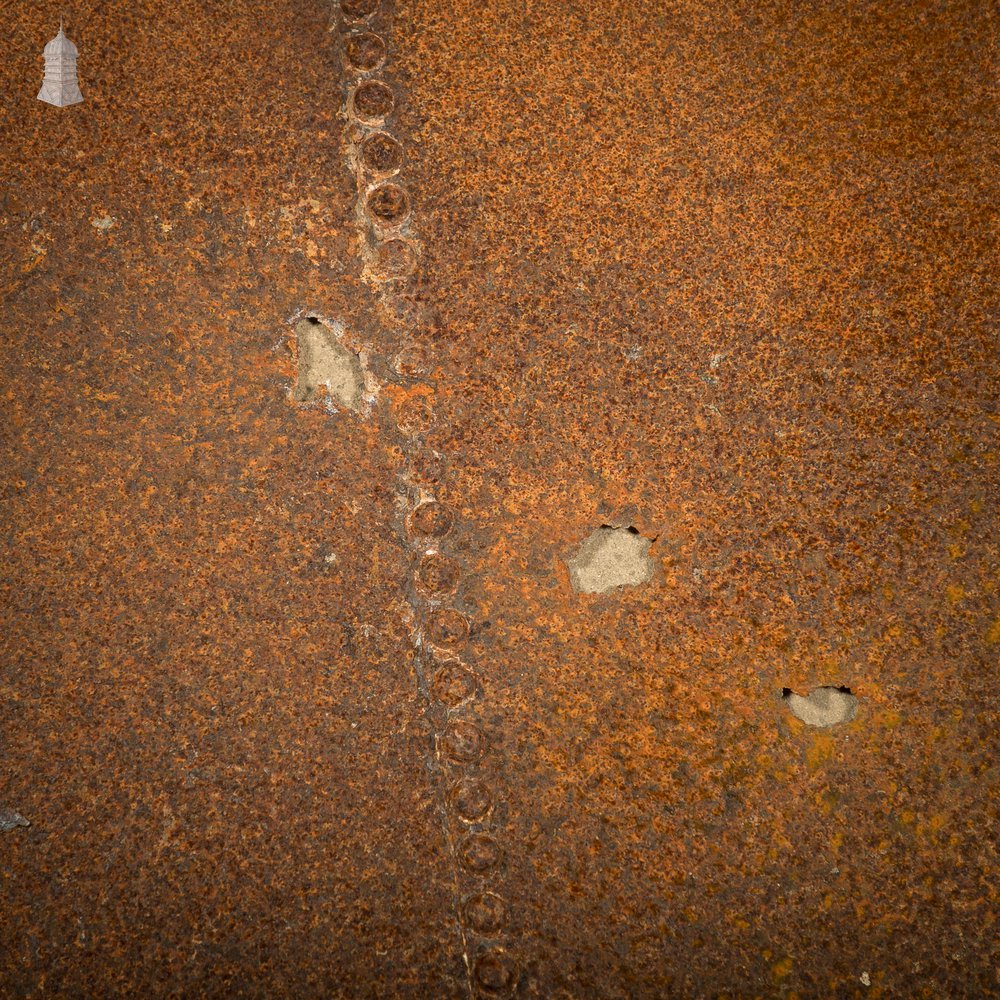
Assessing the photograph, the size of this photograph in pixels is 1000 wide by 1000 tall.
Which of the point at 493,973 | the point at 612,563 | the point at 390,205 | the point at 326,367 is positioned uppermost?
the point at 390,205

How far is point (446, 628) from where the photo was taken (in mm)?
1222

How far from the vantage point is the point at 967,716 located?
1181 mm

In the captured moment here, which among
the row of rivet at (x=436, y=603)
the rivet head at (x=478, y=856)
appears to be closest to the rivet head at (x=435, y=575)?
the row of rivet at (x=436, y=603)

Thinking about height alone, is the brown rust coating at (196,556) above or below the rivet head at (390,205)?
below

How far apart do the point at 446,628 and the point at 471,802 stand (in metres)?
0.30

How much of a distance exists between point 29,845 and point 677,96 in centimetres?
173

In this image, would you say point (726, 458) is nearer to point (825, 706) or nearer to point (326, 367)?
point (825, 706)

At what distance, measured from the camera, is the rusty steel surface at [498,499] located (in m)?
1.16

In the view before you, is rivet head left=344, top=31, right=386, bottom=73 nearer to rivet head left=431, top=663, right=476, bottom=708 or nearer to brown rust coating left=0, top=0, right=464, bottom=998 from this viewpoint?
brown rust coating left=0, top=0, right=464, bottom=998

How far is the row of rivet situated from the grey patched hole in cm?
12

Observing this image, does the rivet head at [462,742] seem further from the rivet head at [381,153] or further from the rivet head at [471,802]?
the rivet head at [381,153]

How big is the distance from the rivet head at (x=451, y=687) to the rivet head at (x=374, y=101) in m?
1.00

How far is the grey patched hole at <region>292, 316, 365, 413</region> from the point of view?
1242 mm

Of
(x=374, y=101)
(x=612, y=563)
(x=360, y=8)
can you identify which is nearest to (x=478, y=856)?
(x=612, y=563)
